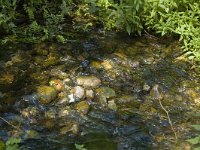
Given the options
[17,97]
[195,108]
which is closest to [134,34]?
[195,108]

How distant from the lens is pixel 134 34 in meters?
6.52

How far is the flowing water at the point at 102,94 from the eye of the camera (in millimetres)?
4594

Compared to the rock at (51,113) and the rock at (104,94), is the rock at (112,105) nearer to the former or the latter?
the rock at (104,94)

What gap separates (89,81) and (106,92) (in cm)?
30

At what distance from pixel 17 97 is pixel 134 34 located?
242cm

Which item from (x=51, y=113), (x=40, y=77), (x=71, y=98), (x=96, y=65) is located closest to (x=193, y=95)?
(x=96, y=65)

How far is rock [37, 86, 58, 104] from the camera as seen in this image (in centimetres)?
503

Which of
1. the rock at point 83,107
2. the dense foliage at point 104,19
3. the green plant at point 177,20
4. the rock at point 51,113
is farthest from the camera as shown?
the green plant at point 177,20

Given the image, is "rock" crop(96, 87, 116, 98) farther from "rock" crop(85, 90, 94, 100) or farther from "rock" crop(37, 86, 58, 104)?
"rock" crop(37, 86, 58, 104)

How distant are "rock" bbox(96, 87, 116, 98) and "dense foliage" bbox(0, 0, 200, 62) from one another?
3.97 ft

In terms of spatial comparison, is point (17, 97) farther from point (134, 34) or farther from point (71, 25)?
point (134, 34)

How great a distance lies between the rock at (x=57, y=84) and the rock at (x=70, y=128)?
64cm

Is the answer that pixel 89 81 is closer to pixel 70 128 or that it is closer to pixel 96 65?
pixel 96 65

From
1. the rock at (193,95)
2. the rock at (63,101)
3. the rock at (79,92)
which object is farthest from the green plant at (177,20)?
the rock at (63,101)
